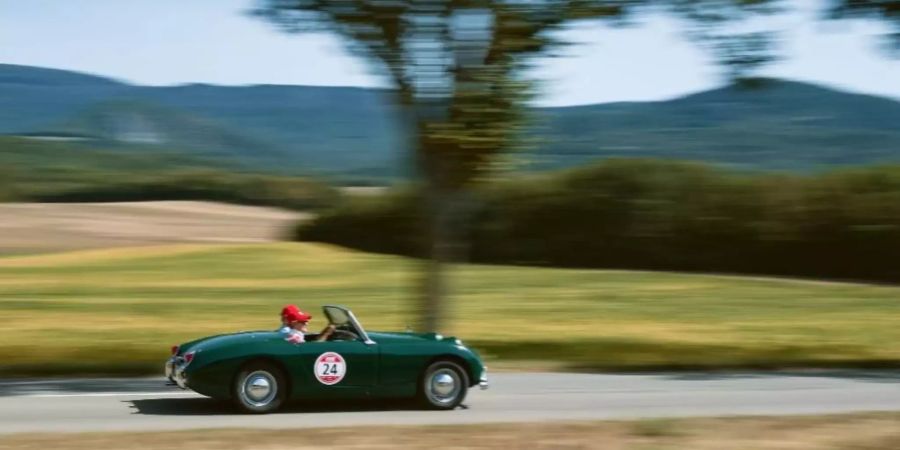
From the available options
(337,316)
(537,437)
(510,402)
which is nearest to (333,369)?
(337,316)

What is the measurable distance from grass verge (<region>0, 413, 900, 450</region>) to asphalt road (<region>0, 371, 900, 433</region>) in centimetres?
87

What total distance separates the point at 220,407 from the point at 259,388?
0.76 m

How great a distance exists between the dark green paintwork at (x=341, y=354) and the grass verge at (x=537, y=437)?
1.55 metres

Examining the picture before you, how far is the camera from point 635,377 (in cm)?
1830

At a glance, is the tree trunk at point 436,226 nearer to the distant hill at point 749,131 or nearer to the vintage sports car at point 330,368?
the vintage sports car at point 330,368

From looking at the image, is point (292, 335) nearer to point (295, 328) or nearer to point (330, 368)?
point (295, 328)

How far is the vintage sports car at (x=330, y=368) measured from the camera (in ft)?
43.4

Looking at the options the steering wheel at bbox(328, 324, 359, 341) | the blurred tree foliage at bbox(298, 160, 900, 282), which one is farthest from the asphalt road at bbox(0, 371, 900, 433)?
the blurred tree foliage at bbox(298, 160, 900, 282)

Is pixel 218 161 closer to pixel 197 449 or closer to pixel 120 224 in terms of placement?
pixel 120 224

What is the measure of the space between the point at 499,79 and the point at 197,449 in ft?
27.8

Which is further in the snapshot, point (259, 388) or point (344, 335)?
point (344, 335)

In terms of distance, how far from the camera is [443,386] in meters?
14.0

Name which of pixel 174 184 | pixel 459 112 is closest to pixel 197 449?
pixel 459 112

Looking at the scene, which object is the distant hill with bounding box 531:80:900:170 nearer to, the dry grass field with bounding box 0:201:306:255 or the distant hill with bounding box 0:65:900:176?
the distant hill with bounding box 0:65:900:176
